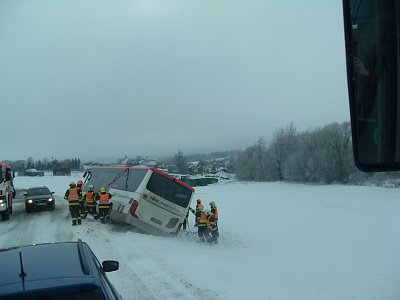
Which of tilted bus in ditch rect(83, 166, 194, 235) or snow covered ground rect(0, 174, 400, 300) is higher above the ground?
tilted bus in ditch rect(83, 166, 194, 235)

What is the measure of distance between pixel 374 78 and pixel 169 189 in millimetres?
12615

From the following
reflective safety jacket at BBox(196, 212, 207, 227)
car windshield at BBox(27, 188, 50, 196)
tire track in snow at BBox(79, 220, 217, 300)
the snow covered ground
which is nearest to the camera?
tire track in snow at BBox(79, 220, 217, 300)

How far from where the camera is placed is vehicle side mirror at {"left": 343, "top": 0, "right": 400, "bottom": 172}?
162cm

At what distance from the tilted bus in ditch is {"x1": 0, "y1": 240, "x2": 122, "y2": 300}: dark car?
9218 mm

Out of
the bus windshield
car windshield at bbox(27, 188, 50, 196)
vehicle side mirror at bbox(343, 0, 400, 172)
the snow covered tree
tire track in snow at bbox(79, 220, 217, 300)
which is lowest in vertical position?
the snow covered tree

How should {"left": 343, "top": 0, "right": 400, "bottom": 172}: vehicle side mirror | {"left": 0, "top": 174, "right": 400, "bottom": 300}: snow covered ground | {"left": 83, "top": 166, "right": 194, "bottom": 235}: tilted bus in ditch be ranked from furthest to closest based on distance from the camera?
1. {"left": 83, "top": 166, "right": 194, "bottom": 235}: tilted bus in ditch
2. {"left": 0, "top": 174, "right": 400, "bottom": 300}: snow covered ground
3. {"left": 343, "top": 0, "right": 400, "bottom": 172}: vehicle side mirror

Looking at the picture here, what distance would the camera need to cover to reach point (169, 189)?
13984 millimetres

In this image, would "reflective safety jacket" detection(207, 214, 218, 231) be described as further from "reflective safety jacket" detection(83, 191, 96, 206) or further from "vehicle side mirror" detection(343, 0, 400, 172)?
"vehicle side mirror" detection(343, 0, 400, 172)

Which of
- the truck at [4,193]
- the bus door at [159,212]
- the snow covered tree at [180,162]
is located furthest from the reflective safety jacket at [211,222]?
the snow covered tree at [180,162]

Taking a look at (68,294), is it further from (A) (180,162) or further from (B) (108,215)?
(A) (180,162)

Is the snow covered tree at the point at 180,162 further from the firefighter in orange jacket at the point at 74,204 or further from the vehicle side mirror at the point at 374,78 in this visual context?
the vehicle side mirror at the point at 374,78

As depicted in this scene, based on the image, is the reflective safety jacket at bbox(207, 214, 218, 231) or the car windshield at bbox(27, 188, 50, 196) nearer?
the reflective safety jacket at bbox(207, 214, 218, 231)

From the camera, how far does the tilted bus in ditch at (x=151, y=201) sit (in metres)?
13.2

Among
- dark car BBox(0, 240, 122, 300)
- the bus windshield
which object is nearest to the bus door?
the bus windshield
